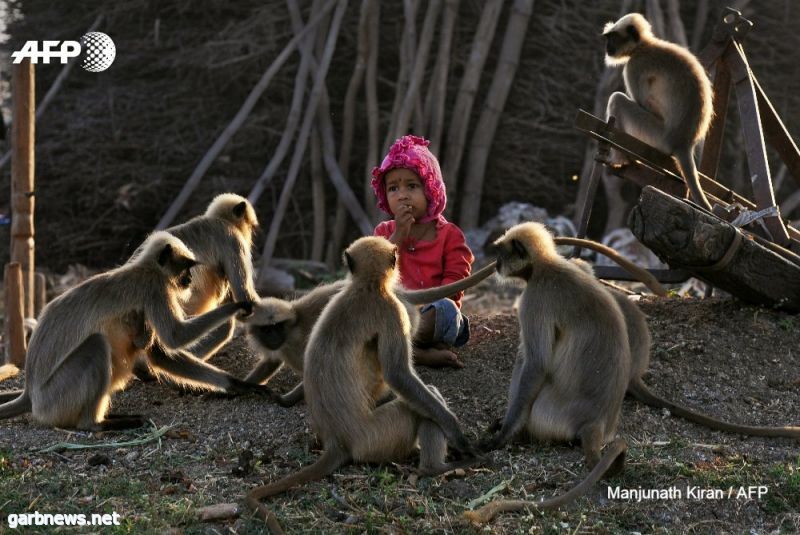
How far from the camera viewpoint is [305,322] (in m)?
5.18

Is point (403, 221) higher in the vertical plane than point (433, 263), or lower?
higher

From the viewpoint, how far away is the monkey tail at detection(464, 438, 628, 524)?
3597 millimetres

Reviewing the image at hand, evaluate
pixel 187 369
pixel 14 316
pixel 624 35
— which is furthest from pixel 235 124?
pixel 187 369

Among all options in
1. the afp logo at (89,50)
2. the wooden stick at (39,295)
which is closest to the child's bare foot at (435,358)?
the wooden stick at (39,295)

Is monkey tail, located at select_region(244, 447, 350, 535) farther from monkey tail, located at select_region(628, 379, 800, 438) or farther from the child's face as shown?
the child's face

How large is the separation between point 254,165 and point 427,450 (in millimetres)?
7556

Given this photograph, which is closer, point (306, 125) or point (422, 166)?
point (422, 166)

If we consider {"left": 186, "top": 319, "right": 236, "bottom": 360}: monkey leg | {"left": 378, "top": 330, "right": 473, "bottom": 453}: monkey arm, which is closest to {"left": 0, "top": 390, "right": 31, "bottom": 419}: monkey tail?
{"left": 186, "top": 319, "right": 236, "bottom": 360}: monkey leg

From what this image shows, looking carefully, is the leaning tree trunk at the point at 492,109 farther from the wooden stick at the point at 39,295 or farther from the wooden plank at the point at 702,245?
the wooden plank at the point at 702,245

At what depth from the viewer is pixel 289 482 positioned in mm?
3811

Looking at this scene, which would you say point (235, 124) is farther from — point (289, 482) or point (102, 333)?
point (289, 482)

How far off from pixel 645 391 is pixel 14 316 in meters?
3.93

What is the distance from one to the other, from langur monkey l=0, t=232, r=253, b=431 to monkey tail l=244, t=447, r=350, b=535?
3.83ft

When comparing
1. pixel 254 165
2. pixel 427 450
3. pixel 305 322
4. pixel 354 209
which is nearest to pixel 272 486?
pixel 427 450
